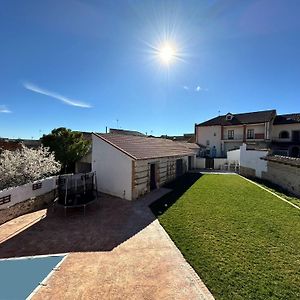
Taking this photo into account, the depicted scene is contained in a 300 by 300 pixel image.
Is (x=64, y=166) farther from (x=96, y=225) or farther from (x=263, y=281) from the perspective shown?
(x=263, y=281)

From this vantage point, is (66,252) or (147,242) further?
(147,242)

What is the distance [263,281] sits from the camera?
19.0 ft

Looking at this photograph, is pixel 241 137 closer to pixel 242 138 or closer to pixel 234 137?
pixel 242 138

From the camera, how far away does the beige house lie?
1503 inches

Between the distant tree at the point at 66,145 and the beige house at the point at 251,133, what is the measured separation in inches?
1024

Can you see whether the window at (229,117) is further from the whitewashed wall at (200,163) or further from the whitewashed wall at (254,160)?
the whitewashed wall at (254,160)

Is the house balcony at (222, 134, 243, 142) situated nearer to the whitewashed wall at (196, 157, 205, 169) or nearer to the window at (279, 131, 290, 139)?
the window at (279, 131, 290, 139)

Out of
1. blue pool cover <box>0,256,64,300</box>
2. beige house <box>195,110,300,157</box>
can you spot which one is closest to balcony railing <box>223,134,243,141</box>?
beige house <box>195,110,300,157</box>

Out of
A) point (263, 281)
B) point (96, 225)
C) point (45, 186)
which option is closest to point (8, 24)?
point (45, 186)

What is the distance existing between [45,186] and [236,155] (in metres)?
24.1

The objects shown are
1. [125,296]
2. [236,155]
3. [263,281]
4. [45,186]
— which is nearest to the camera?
[125,296]

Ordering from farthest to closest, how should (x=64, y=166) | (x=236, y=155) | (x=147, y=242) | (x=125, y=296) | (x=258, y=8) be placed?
(x=236, y=155) → (x=64, y=166) → (x=258, y=8) → (x=147, y=242) → (x=125, y=296)

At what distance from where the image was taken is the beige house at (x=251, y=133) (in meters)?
38.2

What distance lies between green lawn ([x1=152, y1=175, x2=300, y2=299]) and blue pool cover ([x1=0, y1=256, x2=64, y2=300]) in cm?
439
